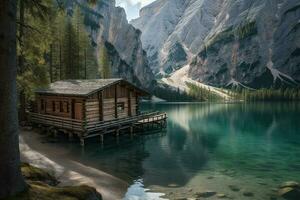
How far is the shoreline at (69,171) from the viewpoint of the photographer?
21036mm

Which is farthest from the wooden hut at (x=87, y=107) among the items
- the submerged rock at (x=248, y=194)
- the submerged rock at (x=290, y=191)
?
the submerged rock at (x=290, y=191)

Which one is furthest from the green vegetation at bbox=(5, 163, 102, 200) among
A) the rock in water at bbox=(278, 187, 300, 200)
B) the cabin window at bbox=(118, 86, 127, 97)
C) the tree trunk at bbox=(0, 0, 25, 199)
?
the cabin window at bbox=(118, 86, 127, 97)

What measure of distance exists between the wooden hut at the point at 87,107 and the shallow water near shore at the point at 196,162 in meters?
2.26

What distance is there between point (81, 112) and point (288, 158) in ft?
76.3

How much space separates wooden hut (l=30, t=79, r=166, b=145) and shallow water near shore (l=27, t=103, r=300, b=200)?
2.26 meters

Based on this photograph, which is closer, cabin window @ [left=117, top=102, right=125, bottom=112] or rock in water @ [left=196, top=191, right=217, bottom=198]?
rock in water @ [left=196, top=191, right=217, bottom=198]

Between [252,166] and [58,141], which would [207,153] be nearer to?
[252,166]

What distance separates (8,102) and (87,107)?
28.5 m

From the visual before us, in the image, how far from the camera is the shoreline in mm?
21036

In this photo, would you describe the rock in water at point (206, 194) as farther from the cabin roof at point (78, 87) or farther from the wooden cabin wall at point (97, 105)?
the wooden cabin wall at point (97, 105)

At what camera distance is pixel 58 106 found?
139 ft

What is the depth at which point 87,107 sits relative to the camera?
38.6 m

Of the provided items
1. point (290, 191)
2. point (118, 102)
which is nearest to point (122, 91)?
point (118, 102)

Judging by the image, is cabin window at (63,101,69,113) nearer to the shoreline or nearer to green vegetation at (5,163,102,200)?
the shoreline
